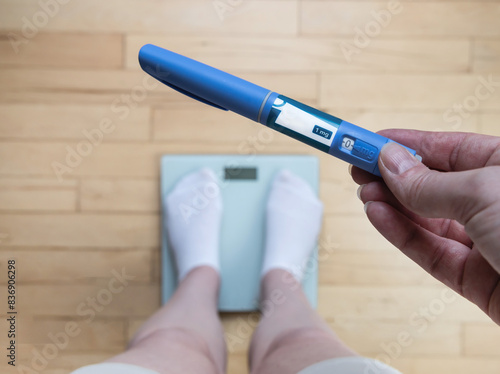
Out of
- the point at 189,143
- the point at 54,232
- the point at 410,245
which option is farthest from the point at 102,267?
the point at 410,245

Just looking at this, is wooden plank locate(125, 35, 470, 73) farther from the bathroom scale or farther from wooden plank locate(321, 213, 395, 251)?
wooden plank locate(321, 213, 395, 251)

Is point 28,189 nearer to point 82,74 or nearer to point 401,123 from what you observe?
point 82,74

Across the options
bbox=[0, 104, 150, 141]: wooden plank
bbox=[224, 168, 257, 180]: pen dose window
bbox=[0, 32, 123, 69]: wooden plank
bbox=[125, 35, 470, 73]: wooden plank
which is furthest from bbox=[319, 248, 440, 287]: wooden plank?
bbox=[0, 32, 123, 69]: wooden plank

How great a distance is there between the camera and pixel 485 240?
37 centimetres

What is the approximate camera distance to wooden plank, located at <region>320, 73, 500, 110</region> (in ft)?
2.69

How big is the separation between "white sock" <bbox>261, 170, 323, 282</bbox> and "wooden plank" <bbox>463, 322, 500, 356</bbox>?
341 mm

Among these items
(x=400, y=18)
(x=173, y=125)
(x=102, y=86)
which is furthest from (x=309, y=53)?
(x=102, y=86)

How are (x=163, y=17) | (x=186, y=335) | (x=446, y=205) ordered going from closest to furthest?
(x=446, y=205)
(x=186, y=335)
(x=163, y=17)

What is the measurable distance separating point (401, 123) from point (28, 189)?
2.35 ft

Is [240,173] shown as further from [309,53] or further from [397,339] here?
[397,339]

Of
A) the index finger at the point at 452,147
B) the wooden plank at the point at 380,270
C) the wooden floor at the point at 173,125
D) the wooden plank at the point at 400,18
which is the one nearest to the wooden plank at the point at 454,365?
the wooden floor at the point at 173,125

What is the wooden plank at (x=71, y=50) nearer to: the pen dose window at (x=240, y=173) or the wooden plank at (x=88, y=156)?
the wooden plank at (x=88, y=156)

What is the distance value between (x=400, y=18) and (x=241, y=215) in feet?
1.58

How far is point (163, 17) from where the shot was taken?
81 centimetres
